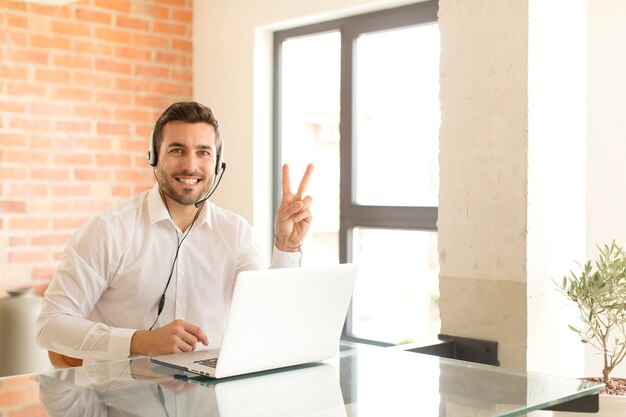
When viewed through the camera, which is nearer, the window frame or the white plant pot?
the white plant pot

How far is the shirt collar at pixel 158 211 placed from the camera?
2.57m

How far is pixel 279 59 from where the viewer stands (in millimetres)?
4359

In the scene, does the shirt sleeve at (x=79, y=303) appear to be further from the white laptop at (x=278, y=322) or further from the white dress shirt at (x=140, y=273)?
the white laptop at (x=278, y=322)

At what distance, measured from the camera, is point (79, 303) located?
2439mm

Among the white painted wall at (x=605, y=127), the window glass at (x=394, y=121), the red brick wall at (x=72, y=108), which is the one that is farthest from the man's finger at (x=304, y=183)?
the red brick wall at (x=72, y=108)

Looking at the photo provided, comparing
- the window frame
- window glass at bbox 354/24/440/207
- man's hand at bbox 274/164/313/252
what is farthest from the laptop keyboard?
window glass at bbox 354/24/440/207

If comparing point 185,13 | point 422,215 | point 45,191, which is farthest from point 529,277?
point 185,13

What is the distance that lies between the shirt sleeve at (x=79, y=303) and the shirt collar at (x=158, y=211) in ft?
0.57

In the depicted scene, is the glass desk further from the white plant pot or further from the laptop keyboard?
the white plant pot

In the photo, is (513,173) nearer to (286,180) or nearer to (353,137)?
(286,180)

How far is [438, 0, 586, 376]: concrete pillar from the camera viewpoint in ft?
8.13

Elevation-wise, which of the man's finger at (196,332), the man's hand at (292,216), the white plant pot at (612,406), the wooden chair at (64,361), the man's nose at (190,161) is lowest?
the white plant pot at (612,406)

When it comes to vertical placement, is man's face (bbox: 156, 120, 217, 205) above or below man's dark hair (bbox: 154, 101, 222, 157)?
below

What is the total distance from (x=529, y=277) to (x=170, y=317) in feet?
3.72
